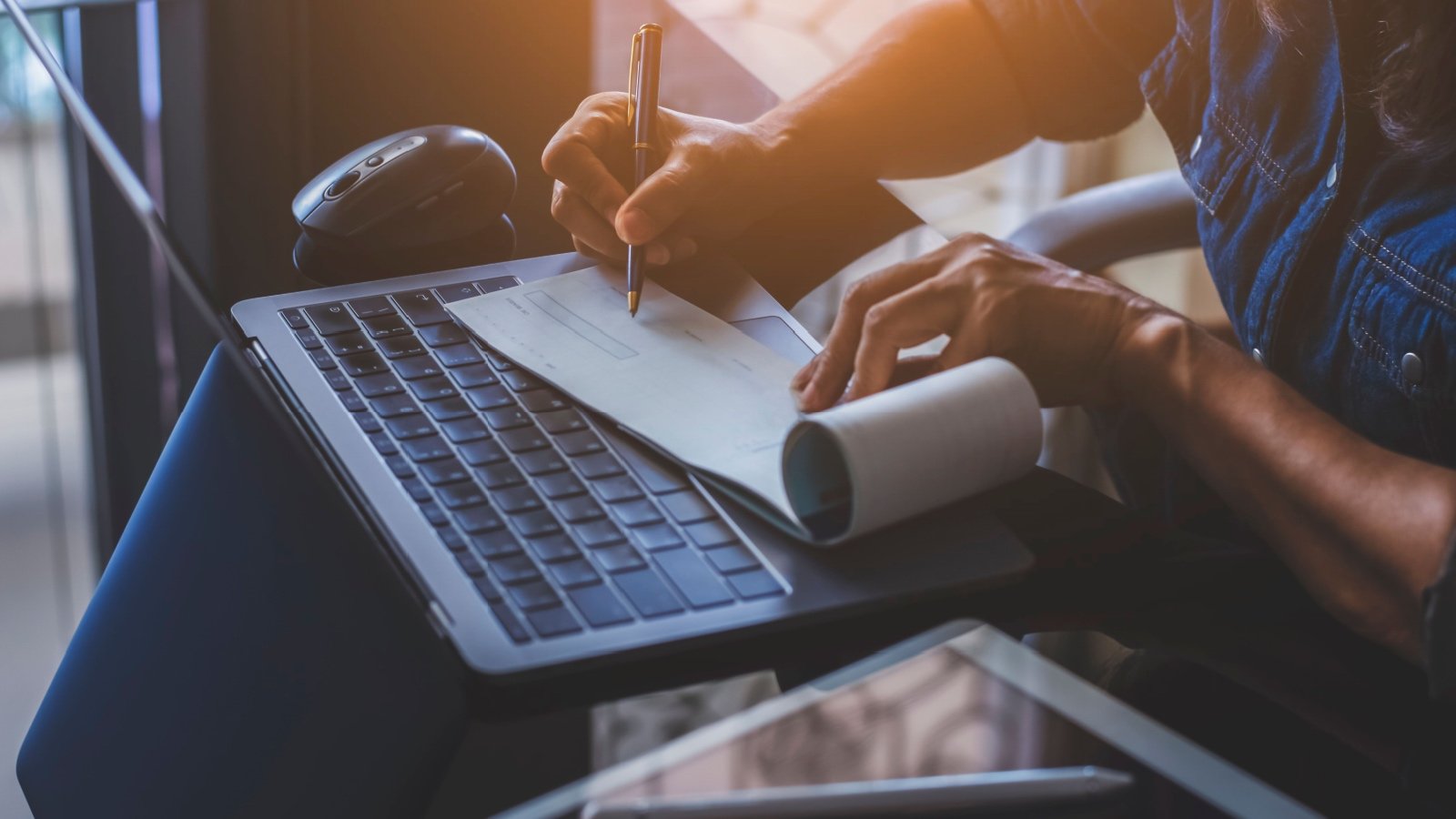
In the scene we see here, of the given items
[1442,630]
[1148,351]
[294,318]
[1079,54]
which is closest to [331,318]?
[294,318]

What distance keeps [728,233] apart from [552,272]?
0.13 meters

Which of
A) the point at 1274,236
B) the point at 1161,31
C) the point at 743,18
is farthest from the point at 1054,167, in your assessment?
the point at 1274,236

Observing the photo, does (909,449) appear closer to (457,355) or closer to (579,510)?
(579,510)

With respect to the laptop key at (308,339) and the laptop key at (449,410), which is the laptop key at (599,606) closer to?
the laptop key at (449,410)

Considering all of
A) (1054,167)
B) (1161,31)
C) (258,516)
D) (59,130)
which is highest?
(1161,31)

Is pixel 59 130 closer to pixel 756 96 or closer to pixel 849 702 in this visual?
pixel 756 96

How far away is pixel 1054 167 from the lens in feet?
8.51

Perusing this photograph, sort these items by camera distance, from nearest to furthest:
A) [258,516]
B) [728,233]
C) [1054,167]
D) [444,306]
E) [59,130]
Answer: [258,516] < [444,306] < [728,233] < [59,130] < [1054,167]

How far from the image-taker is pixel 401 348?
0.70 metres

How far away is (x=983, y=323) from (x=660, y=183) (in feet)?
0.82

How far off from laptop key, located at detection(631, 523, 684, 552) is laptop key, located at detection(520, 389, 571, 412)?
122mm

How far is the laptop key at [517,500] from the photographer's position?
1.84 feet

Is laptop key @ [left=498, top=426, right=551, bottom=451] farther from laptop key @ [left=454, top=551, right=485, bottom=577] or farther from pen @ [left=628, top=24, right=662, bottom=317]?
pen @ [left=628, top=24, right=662, bottom=317]

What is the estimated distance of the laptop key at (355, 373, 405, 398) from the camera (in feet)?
2.14
